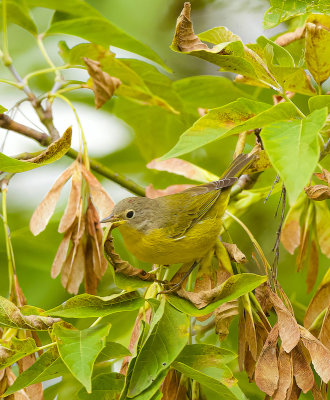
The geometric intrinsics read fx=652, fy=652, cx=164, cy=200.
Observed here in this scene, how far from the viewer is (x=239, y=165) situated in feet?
4.83

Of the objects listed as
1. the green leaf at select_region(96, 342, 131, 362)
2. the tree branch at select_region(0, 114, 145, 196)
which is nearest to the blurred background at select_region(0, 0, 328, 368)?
the tree branch at select_region(0, 114, 145, 196)

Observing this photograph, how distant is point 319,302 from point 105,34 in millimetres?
913

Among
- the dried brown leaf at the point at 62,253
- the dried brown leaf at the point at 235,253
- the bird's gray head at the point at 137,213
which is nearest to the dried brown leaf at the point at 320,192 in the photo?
the dried brown leaf at the point at 235,253

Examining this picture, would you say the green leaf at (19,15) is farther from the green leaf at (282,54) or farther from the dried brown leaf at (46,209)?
the green leaf at (282,54)

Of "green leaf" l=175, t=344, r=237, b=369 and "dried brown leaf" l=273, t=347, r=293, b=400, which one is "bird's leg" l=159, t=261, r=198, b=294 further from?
"dried brown leaf" l=273, t=347, r=293, b=400

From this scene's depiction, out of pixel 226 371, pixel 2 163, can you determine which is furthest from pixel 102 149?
pixel 226 371

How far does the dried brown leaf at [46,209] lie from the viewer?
1.46 meters

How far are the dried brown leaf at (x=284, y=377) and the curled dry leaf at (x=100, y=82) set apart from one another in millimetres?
775

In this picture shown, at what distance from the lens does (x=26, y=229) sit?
188 centimetres

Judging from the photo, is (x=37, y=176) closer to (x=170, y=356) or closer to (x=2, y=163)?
(x=2, y=163)

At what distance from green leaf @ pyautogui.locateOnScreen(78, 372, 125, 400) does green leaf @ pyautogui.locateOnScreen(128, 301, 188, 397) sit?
71 millimetres

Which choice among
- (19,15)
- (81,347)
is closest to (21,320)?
(81,347)

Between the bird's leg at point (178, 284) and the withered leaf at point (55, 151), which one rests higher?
the withered leaf at point (55, 151)

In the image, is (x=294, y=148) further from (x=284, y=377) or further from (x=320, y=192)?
(x=284, y=377)
